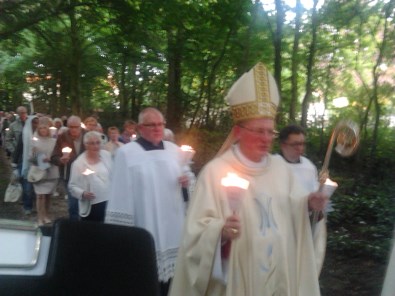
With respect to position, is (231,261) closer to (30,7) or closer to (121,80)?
(30,7)

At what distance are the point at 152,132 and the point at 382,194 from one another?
6286mm

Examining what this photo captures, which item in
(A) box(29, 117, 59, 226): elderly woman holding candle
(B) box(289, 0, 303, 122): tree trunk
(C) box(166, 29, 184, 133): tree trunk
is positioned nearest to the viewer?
(A) box(29, 117, 59, 226): elderly woman holding candle

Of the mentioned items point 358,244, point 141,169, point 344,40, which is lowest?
point 358,244

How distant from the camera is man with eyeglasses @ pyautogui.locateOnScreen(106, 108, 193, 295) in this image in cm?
494

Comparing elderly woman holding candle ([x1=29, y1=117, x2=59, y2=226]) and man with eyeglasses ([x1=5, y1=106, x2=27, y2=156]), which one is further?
man with eyeglasses ([x1=5, y1=106, x2=27, y2=156])

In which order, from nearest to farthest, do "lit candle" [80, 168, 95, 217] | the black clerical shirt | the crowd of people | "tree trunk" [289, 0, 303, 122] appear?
the crowd of people
the black clerical shirt
"lit candle" [80, 168, 95, 217]
"tree trunk" [289, 0, 303, 122]

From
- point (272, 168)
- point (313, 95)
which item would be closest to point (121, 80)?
point (313, 95)

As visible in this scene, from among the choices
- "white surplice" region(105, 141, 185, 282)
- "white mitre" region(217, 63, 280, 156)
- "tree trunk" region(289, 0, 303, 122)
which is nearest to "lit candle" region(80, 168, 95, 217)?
"white surplice" region(105, 141, 185, 282)

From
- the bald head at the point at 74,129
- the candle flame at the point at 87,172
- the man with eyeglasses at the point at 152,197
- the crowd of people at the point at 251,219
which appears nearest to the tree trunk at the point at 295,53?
the bald head at the point at 74,129

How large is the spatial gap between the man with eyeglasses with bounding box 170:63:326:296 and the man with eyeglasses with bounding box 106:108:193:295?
1398 millimetres

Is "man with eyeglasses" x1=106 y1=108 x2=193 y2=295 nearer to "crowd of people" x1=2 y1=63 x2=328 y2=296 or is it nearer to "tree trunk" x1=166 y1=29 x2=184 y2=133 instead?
"crowd of people" x1=2 y1=63 x2=328 y2=296

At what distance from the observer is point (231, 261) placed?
3.38 meters

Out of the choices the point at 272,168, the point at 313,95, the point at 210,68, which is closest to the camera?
the point at 272,168

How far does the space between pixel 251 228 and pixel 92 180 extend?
3.52 m
